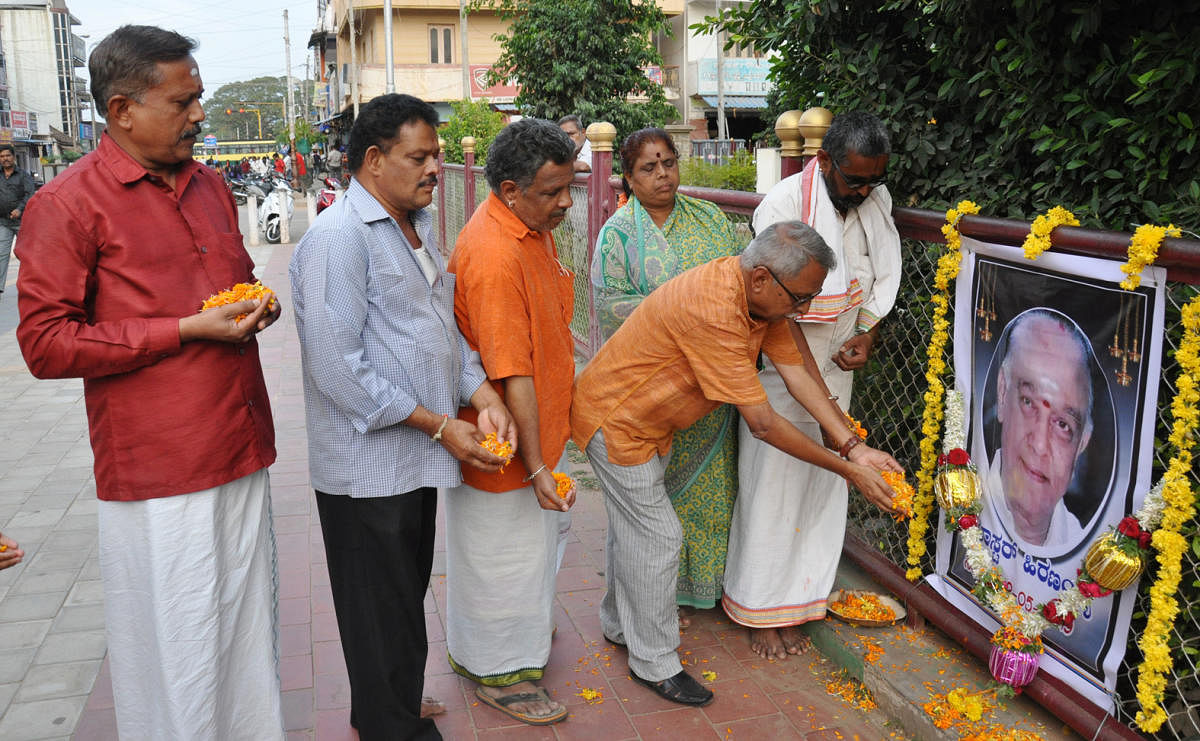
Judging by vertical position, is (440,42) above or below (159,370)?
above

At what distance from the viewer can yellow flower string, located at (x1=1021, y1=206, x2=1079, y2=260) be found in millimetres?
2627

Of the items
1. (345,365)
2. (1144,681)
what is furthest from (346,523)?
(1144,681)

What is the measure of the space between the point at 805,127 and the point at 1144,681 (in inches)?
84.5

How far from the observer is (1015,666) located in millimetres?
2848

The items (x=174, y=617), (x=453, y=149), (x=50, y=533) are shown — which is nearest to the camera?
(x=174, y=617)

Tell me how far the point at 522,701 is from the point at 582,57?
13.8m

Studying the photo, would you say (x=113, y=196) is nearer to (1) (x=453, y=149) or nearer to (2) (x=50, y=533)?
(2) (x=50, y=533)

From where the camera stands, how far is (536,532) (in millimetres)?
3172

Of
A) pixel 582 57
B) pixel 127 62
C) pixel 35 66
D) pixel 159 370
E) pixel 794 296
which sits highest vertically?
pixel 35 66

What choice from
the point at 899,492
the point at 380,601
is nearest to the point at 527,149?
the point at 380,601

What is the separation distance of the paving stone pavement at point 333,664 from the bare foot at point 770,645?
37 mm

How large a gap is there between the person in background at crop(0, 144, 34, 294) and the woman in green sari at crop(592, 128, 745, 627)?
9281mm

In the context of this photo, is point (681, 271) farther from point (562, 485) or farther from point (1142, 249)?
point (1142, 249)

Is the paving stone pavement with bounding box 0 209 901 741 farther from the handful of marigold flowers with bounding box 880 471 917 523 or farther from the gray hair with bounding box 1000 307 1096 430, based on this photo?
the gray hair with bounding box 1000 307 1096 430
